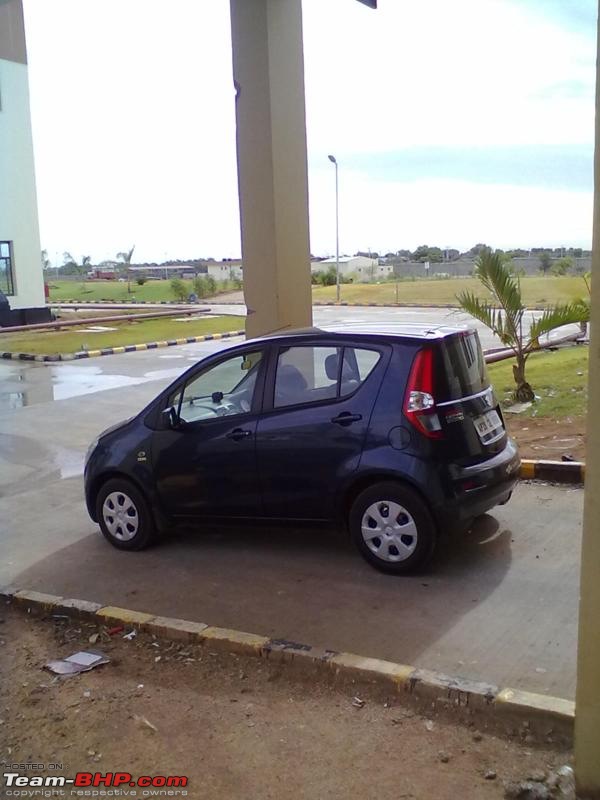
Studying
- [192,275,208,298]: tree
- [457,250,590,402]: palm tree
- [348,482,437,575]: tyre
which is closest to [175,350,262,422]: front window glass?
[348,482,437,575]: tyre

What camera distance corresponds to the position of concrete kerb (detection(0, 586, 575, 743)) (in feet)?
11.9

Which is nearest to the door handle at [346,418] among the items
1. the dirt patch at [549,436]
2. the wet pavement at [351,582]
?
the wet pavement at [351,582]

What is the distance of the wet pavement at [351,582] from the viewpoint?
4.50m

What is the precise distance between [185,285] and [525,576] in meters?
48.4

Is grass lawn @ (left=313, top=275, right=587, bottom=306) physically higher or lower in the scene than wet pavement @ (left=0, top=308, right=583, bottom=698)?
higher

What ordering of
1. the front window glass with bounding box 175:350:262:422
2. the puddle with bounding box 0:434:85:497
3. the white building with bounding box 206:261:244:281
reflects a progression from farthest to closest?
1. the white building with bounding box 206:261:244:281
2. the puddle with bounding box 0:434:85:497
3. the front window glass with bounding box 175:350:262:422

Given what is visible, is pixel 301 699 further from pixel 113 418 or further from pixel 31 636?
pixel 113 418

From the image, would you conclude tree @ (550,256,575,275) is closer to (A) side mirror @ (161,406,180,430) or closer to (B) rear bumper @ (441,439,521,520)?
(B) rear bumper @ (441,439,521,520)

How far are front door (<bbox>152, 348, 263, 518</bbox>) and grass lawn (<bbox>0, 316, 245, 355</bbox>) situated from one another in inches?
639

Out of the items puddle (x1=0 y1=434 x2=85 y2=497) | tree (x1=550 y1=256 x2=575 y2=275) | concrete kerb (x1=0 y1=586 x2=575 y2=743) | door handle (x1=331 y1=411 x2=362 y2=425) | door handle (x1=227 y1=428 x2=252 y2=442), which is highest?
tree (x1=550 y1=256 x2=575 y2=275)

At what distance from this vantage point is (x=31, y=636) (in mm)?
5066

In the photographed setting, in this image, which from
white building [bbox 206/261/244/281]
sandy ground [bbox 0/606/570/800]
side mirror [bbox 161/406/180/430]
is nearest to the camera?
sandy ground [bbox 0/606/570/800]

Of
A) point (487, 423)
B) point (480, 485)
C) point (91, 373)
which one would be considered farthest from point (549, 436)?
point (91, 373)

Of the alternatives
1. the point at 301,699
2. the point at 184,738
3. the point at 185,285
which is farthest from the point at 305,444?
the point at 185,285
